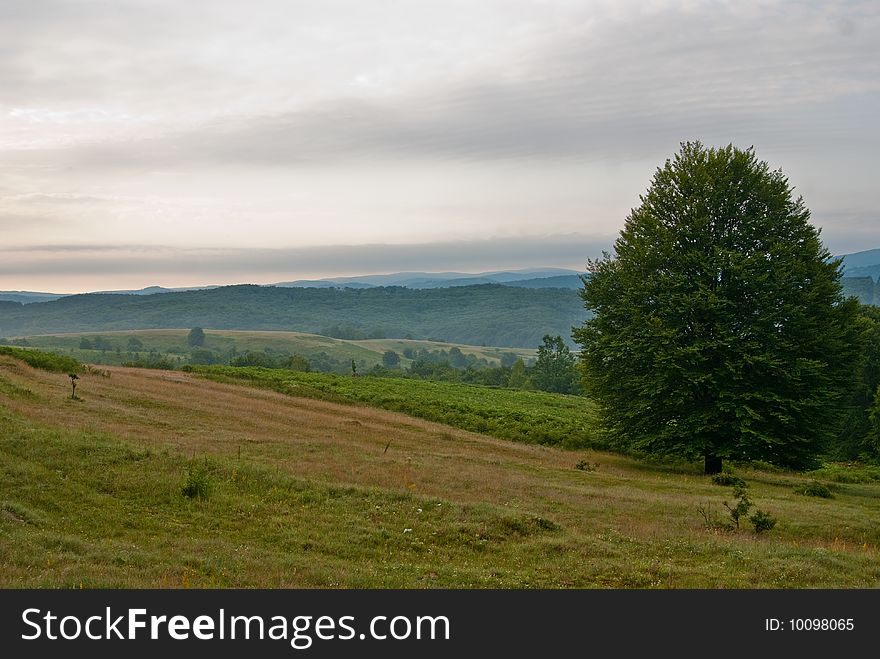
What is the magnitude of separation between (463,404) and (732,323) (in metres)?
25.9

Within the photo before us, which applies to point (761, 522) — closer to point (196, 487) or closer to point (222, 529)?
point (222, 529)

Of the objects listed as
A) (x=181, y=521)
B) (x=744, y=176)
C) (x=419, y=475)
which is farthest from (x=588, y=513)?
(x=744, y=176)

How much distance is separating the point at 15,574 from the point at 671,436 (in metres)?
28.2

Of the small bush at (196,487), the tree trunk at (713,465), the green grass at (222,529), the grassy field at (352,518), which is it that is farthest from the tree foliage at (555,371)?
the small bush at (196,487)

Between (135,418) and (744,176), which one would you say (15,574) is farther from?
(744,176)

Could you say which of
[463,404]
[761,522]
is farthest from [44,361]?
[761,522]

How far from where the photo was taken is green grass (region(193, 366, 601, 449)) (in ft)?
144

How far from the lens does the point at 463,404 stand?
53.8m

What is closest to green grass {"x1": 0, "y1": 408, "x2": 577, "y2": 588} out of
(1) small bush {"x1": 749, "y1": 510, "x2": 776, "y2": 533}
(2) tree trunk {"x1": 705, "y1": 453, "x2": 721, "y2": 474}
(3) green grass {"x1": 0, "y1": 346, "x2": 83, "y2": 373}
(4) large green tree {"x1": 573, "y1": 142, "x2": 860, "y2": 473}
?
(1) small bush {"x1": 749, "y1": 510, "x2": 776, "y2": 533}

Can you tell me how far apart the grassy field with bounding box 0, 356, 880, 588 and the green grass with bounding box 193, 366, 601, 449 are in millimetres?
11565

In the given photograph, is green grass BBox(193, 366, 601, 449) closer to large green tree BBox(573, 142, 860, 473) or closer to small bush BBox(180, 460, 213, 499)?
large green tree BBox(573, 142, 860, 473)

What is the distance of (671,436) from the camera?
107ft

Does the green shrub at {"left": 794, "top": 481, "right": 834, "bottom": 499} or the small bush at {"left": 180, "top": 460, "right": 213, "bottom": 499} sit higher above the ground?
the small bush at {"left": 180, "top": 460, "right": 213, "bottom": 499}

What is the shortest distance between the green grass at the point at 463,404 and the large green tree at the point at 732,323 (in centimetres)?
781
